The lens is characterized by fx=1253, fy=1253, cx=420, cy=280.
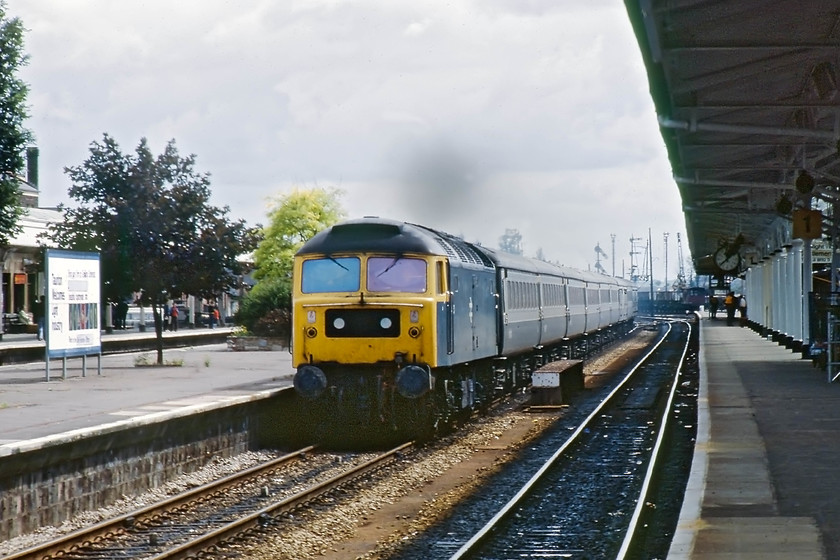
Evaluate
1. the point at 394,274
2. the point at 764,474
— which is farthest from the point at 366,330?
the point at 764,474

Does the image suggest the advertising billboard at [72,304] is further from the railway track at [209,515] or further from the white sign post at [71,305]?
the railway track at [209,515]

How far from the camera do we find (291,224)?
186 ft

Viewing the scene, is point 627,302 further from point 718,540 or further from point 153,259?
point 718,540

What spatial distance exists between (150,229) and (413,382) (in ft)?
43.9

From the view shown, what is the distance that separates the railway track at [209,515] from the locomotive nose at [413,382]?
96cm

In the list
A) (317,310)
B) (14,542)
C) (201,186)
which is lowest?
(14,542)

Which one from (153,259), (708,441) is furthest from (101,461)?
(153,259)

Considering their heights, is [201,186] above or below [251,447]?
above

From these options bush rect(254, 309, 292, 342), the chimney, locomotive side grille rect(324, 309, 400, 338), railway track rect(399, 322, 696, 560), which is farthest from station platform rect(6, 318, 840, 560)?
the chimney

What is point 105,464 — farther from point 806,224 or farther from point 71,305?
point 806,224

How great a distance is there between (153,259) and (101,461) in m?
15.6

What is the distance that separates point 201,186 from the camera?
29344 mm

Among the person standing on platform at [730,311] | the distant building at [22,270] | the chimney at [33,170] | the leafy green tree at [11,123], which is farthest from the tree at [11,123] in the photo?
the person standing on platform at [730,311]

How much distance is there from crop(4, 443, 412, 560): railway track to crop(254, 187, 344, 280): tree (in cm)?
3828
